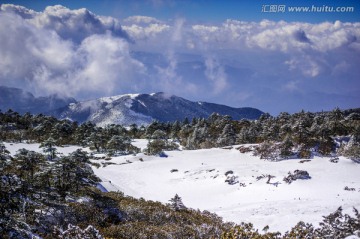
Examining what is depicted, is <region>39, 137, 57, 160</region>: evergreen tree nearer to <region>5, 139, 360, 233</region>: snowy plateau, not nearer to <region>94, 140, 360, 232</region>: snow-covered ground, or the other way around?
<region>5, 139, 360, 233</region>: snowy plateau

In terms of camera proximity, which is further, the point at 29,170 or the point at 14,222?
the point at 29,170

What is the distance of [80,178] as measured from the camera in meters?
21.3

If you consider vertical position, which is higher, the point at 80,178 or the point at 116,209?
the point at 80,178

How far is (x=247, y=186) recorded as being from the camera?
3672cm

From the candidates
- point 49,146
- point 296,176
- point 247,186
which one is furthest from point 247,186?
point 49,146

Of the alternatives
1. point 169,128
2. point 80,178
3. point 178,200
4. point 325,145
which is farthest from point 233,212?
point 169,128

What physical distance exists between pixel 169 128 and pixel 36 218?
354 feet

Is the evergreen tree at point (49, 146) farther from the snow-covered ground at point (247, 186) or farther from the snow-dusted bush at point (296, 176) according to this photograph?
the snow-dusted bush at point (296, 176)

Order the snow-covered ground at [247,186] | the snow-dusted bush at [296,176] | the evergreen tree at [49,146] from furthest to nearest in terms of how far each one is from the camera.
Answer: the evergreen tree at [49,146] → the snow-dusted bush at [296,176] → the snow-covered ground at [247,186]

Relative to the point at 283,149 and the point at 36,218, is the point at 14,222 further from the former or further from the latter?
the point at 283,149

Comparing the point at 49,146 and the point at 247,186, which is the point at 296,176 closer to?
the point at 247,186

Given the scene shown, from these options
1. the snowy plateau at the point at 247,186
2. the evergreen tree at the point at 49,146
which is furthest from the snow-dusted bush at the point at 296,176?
the evergreen tree at the point at 49,146

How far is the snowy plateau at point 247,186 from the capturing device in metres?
24.3

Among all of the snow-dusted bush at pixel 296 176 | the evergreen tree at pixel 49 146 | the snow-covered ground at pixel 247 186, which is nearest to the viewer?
the snow-covered ground at pixel 247 186
